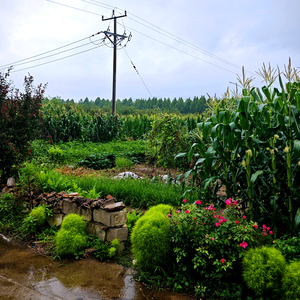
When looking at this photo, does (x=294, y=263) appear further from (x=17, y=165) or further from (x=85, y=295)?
(x=17, y=165)

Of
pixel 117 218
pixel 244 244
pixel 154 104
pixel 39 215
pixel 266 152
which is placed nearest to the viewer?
pixel 244 244

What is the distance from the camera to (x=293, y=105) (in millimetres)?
3203

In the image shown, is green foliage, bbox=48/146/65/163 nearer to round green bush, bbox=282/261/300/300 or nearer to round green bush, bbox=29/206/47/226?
round green bush, bbox=29/206/47/226

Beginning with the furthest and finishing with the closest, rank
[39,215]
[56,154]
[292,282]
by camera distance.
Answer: [56,154]
[39,215]
[292,282]

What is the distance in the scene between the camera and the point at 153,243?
3.15 metres

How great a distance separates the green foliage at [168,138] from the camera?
814cm

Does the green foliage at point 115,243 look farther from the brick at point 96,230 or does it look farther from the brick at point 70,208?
the brick at point 70,208

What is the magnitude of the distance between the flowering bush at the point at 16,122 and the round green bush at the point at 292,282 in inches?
242

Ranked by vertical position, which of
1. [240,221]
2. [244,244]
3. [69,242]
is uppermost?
[240,221]

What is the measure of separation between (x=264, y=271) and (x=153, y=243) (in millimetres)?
1198

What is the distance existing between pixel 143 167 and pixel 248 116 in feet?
19.9

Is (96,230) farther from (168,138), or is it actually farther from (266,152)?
(168,138)

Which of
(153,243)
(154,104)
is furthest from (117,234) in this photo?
(154,104)

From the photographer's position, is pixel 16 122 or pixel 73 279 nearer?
pixel 73 279
